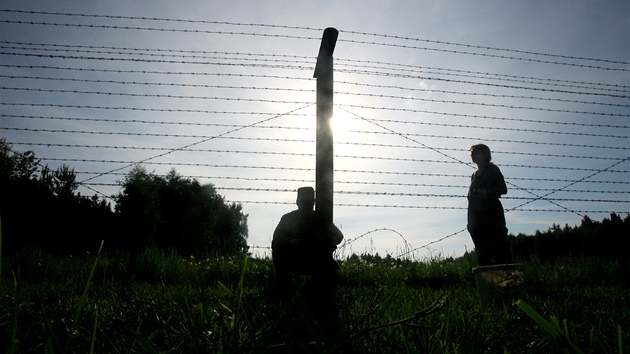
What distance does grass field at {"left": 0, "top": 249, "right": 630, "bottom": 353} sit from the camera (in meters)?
0.80

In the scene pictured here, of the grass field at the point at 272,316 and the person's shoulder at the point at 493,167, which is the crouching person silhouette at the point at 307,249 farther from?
the person's shoulder at the point at 493,167

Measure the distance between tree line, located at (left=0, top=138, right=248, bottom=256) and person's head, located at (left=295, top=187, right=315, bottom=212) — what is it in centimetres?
895

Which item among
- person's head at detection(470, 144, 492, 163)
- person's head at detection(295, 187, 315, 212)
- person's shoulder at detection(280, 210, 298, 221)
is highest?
person's head at detection(470, 144, 492, 163)

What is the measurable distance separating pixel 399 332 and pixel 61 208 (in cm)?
3013

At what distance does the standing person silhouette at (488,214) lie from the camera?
4.32 metres

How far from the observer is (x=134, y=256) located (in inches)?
165

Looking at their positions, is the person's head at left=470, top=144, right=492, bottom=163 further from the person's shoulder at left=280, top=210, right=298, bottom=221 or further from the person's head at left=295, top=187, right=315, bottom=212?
the person's shoulder at left=280, top=210, right=298, bottom=221

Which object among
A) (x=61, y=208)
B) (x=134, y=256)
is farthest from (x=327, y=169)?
(x=61, y=208)

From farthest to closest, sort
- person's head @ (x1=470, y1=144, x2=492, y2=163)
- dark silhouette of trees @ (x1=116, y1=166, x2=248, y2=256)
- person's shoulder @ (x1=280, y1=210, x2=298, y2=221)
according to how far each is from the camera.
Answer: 1. dark silhouette of trees @ (x1=116, y1=166, x2=248, y2=256)
2. person's head @ (x1=470, y1=144, x2=492, y2=163)
3. person's shoulder @ (x1=280, y1=210, x2=298, y2=221)

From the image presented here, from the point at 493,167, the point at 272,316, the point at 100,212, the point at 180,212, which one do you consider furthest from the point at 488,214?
the point at 180,212

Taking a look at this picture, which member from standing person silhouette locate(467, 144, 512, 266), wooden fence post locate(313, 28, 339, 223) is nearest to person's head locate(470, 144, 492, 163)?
standing person silhouette locate(467, 144, 512, 266)

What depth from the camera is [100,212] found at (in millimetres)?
28969

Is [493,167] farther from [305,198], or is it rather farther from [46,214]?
[46,214]

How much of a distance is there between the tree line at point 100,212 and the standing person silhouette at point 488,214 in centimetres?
939
